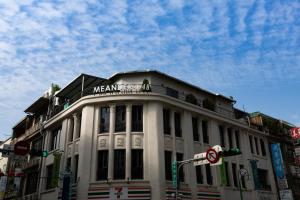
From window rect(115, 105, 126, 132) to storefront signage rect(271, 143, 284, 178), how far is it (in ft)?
59.2

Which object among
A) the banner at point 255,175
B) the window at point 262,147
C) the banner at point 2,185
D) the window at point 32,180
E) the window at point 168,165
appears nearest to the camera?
the window at point 168,165

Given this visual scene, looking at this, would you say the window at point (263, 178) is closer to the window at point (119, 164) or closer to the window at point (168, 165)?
the window at point (168, 165)

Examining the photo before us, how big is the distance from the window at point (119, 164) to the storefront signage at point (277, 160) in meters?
18.2

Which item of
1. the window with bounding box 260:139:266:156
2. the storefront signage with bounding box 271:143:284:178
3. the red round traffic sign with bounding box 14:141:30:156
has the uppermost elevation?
the window with bounding box 260:139:266:156

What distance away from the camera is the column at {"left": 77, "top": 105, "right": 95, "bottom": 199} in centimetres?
2247

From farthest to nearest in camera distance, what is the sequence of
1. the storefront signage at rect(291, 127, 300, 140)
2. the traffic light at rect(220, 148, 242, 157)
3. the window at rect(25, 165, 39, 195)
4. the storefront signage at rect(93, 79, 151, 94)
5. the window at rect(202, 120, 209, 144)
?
1. the storefront signage at rect(291, 127, 300, 140)
2. the window at rect(25, 165, 39, 195)
3. the window at rect(202, 120, 209, 144)
4. the storefront signage at rect(93, 79, 151, 94)
5. the traffic light at rect(220, 148, 242, 157)

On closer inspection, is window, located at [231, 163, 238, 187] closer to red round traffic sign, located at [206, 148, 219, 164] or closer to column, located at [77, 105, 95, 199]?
column, located at [77, 105, 95, 199]

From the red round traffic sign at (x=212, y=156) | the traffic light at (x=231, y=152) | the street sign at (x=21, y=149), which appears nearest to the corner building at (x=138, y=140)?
the red round traffic sign at (x=212, y=156)

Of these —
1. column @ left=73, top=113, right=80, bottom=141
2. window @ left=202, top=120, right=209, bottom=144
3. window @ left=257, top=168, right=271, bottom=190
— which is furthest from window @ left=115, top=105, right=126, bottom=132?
window @ left=257, top=168, right=271, bottom=190

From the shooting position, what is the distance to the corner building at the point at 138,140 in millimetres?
22672

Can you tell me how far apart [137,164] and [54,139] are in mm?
10416

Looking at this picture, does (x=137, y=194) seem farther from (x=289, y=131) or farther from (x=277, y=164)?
(x=289, y=131)

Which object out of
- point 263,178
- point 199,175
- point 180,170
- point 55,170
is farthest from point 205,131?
point 55,170

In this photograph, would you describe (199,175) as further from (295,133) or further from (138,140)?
(295,133)
